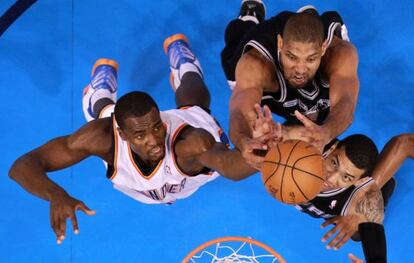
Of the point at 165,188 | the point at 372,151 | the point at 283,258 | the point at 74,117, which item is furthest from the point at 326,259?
the point at 74,117

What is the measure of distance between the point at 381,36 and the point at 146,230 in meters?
2.20

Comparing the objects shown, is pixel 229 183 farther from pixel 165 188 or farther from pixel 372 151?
pixel 372 151

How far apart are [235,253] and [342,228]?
2.86ft

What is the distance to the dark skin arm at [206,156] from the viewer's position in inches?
104

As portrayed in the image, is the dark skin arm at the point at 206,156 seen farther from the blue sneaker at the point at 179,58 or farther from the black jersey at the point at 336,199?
the blue sneaker at the point at 179,58

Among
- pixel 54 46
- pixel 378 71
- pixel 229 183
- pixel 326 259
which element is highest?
pixel 54 46

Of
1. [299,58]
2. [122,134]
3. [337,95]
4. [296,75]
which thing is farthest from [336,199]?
[122,134]

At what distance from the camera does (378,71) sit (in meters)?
4.03

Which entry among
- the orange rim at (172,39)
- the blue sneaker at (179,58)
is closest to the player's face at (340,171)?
the blue sneaker at (179,58)

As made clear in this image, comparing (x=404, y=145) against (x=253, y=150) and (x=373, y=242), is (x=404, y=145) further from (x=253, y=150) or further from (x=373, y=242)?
(x=253, y=150)

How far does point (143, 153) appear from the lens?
2.92 meters

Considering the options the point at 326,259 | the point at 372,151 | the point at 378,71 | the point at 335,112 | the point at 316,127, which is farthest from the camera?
the point at 378,71

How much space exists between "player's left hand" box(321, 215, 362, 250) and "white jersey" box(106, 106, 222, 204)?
0.73m

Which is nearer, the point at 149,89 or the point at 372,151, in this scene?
the point at 372,151
